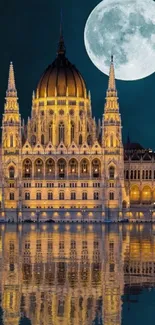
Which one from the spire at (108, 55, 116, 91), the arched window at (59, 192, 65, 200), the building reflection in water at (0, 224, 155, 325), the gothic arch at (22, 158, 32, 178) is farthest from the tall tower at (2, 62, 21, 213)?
the building reflection in water at (0, 224, 155, 325)

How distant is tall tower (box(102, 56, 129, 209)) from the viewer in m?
161

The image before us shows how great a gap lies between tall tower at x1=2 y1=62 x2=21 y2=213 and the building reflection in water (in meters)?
81.7

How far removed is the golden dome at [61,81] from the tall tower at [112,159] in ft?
36.3

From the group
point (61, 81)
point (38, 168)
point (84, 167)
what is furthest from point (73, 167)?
point (61, 81)

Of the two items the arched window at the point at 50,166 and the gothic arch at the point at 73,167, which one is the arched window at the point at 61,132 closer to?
the arched window at the point at 50,166

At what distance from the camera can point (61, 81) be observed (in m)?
174

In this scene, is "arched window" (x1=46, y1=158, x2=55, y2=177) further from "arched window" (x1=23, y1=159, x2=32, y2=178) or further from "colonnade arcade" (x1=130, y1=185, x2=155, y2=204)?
"colonnade arcade" (x1=130, y1=185, x2=155, y2=204)

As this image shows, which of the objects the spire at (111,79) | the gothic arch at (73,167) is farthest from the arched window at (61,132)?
the spire at (111,79)

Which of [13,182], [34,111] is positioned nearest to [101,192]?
[13,182]

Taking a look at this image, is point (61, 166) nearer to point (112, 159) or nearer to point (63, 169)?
point (63, 169)

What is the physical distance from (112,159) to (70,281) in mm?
112239

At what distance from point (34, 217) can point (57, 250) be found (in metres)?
83.9

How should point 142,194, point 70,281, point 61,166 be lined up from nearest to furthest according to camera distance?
A: point 70,281 < point 61,166 < point 142,194

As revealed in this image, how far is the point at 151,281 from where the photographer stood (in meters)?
50.7
